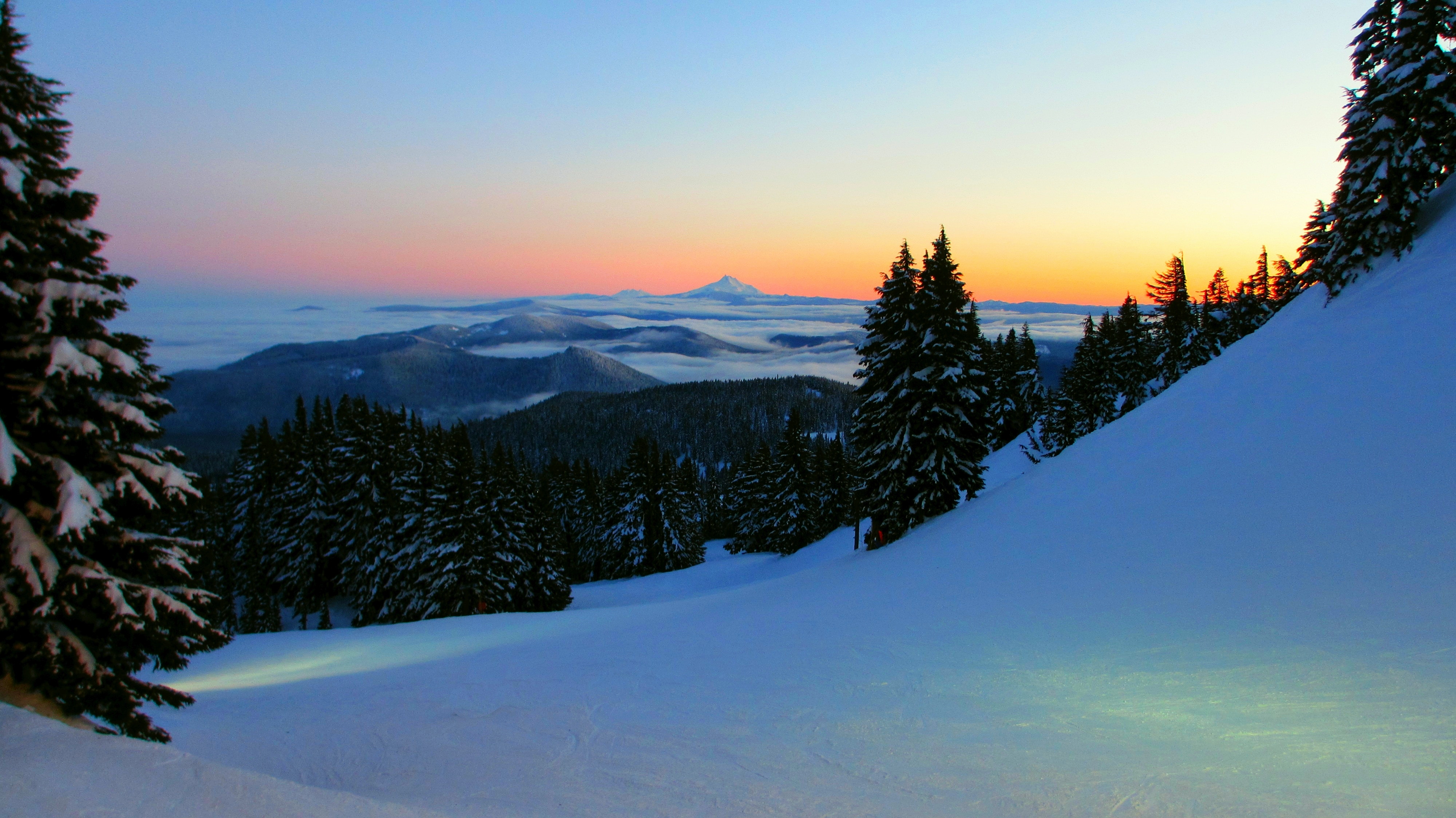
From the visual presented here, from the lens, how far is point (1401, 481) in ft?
39.6

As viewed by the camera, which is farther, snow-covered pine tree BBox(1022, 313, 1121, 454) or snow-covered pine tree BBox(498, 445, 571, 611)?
snow-covered pine tree BBox(1022, 313, 1121, 454)

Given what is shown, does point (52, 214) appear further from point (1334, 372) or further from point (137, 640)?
point (1334, 372)

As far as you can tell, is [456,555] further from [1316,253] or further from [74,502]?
[1316,253]

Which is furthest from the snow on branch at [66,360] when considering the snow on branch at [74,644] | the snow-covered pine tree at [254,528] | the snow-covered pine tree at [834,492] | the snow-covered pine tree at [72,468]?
the snow-covered pine tree at [834,492]

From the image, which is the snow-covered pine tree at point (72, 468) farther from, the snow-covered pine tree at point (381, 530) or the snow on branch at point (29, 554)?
the snow-covered pine tree at point (381, 530)

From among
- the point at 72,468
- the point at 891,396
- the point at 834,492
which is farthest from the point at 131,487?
the point at 834,492

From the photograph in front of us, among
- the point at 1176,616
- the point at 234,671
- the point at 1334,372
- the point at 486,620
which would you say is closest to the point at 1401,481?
the point at 1176,616

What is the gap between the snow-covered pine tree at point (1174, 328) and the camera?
146 ft

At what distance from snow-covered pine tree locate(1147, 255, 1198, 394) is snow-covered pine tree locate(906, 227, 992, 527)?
2428cm

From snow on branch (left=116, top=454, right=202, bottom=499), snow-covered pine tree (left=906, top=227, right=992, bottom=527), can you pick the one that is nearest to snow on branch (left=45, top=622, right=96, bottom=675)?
snow on branch (left=116, top=454, right=202, bottom=499)

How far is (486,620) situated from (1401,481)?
24.8 metres

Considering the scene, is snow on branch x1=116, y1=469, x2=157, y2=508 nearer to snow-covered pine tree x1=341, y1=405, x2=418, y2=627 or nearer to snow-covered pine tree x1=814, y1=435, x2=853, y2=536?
snow-covered pine tree x1=341, y1=405, x2=418, y2=627

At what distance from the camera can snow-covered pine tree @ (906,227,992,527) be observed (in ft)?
87.6

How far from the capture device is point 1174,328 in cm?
4844
